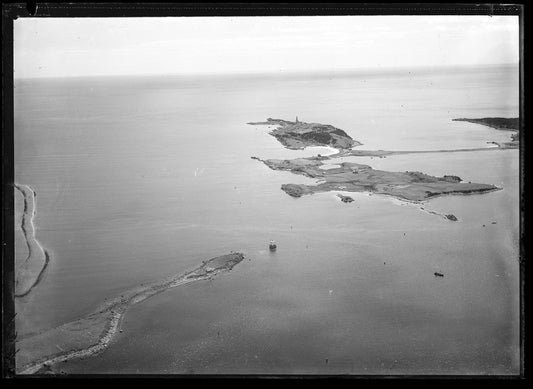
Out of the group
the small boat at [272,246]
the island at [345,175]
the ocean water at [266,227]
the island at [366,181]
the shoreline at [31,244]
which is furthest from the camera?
the island at [366,181]

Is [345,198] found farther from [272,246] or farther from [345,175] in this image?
[272,246]

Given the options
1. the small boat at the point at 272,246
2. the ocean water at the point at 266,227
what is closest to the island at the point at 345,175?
the ocean water at the point at 266,227

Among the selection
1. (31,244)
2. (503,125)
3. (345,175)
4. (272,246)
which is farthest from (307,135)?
(31,244)

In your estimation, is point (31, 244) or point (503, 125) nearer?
point (31, 244)

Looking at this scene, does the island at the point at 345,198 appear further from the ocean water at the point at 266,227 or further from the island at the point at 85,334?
the island at the point at 85,334

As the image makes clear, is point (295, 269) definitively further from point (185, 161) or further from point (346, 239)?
point (185, 161)

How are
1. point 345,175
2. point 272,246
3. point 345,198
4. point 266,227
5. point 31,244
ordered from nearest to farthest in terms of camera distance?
point 31,244 → point 272,246 → point 266,227 → point 345,198 → point 345,175

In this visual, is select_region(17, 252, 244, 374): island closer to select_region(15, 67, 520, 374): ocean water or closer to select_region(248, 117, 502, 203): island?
select_region(15, 67, 520, 374): ocean water
